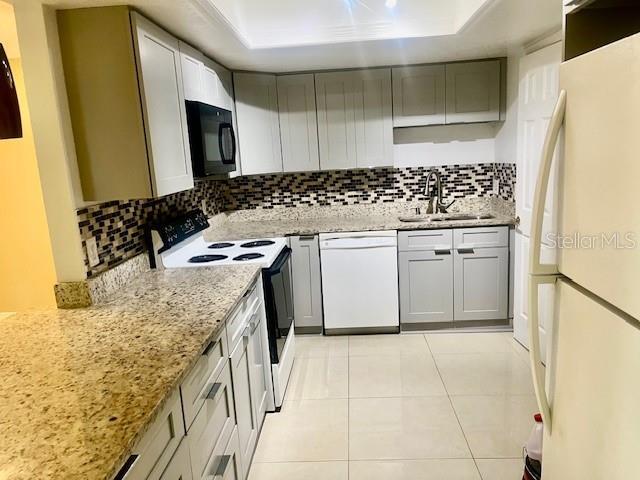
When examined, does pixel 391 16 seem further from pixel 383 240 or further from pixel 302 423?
pixel 302 423

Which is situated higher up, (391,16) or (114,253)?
(391,16)

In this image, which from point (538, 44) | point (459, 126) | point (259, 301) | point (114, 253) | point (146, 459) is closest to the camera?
point (146, 459)

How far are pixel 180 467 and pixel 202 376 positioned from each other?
31cm

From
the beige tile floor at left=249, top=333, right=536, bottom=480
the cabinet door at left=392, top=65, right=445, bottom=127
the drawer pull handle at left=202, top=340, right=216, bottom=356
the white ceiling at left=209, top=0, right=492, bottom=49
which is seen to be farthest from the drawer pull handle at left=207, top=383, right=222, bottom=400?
the cabinet door at left=392, top=65, right=445, bottom=127

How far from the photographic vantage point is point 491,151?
395cm

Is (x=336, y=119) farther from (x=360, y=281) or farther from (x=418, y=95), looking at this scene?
(x=360, y=281)

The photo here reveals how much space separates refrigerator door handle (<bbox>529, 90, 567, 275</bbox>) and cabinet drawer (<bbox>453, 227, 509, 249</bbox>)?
2.25 meters

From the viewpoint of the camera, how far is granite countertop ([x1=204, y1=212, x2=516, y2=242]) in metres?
3.46

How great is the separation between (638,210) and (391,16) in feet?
8.15

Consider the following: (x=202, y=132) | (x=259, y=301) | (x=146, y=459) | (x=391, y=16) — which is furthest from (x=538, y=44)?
(x=146, y=459)

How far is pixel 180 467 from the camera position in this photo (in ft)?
4.32

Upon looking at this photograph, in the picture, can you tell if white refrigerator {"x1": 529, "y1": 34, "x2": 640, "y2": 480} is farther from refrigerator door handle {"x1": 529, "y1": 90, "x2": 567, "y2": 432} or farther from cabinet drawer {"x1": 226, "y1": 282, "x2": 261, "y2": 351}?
cabinet drawer {"x1": 226, "y1": 282, "x2": 261, "y2": 351}

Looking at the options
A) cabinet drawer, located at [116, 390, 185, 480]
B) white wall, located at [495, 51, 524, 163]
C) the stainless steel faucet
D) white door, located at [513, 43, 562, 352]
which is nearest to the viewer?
cabinet drawer, located at [116, 390, 185, 480]

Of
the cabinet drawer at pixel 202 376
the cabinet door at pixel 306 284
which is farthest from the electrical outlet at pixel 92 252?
the cabinet door at pixel 306 284
